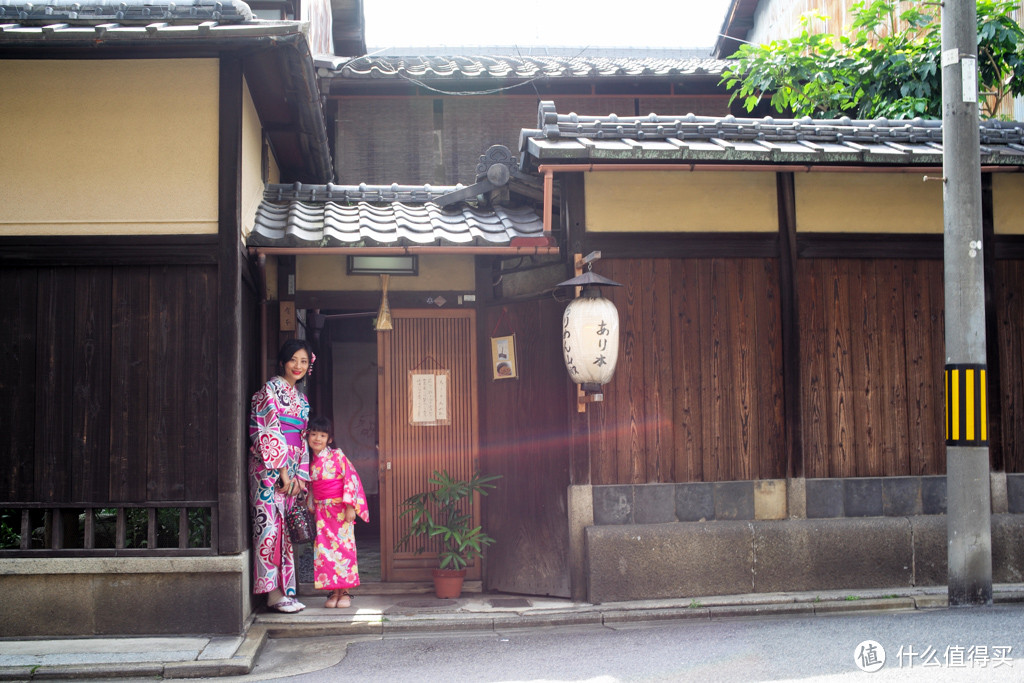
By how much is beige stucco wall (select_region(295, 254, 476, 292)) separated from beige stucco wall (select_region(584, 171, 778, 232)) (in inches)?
83.0

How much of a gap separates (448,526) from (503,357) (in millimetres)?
2044

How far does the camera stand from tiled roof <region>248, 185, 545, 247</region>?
8.69m

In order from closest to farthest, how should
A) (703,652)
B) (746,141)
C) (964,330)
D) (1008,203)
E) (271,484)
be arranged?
1. (703,652)
2. (964,330)
3. (271,484)
4. (746,141)
5. (1008,203)

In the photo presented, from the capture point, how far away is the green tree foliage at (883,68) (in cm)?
1138

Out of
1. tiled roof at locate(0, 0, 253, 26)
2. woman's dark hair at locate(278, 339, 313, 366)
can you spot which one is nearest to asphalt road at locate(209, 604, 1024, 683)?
woman's dark hair at locate(278, 339, 313, 366)

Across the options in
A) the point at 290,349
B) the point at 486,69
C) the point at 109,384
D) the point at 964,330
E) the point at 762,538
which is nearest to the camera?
the point at 964,330

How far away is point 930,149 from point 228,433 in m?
7.52

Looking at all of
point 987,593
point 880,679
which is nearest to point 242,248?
point 880,679

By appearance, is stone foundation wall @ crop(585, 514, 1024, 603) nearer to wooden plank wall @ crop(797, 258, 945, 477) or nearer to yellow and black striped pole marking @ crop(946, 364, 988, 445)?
wooden plank wall @ crop(797, 258, 945, 477)

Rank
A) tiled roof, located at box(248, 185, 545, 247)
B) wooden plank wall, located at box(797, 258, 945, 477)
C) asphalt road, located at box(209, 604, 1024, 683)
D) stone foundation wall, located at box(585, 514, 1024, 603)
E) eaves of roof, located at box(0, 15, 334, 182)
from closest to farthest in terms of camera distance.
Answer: asphalt road, located at box(209, 604, 1024, 683) < eaves of roof, located at box(0, 15, 334, 182) < stone foundation wall, located at box(585, 514, 1024, 603) < tiled roof, located at box(248, 185, 545, 247) < wooden plank wall, located at box(797, 258, 945, 477)

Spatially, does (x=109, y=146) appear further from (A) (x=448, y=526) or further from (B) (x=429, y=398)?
(A) (x=448, y=526)

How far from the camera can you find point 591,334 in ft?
26.8

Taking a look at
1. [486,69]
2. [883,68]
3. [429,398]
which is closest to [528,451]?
[429,398]

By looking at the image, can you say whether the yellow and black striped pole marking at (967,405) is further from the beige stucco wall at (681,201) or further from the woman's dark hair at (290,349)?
the woman's dark hair at (290,349)
